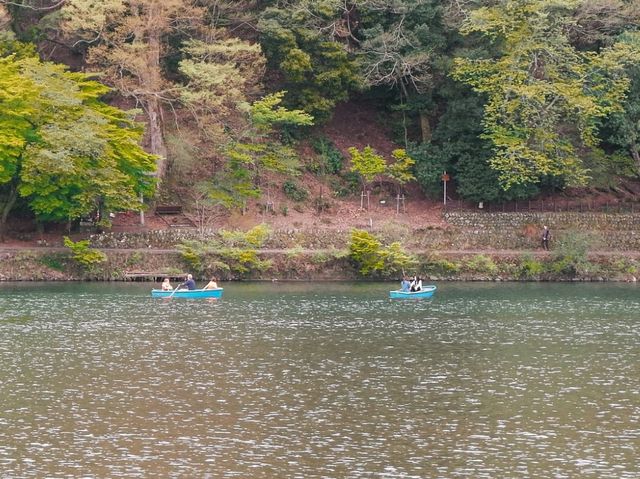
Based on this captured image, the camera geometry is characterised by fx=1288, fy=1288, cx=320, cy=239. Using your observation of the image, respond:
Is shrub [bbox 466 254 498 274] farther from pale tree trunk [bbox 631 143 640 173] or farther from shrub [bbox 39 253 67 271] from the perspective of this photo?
shrub [bbox 39 253 67 271]

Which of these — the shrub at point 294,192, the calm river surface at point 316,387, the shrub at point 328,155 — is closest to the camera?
the calm river surface at point 316,387

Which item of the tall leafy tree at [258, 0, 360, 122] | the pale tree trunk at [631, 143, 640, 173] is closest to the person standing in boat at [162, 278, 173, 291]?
the tall leafy tree at [258, 0, 360, 122]

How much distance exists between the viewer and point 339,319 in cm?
5341

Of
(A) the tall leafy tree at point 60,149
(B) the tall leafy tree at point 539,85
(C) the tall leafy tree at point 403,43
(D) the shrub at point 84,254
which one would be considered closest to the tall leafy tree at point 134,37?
(A) the tall leafy tree at point 60,149

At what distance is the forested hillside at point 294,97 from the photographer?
68188 millimetres

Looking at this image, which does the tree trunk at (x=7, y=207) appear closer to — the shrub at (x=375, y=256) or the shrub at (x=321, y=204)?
the shrub at (x=321, y=204)

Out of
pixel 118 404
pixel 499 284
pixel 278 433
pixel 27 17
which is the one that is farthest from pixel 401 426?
pixel 27 17

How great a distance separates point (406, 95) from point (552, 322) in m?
28.2

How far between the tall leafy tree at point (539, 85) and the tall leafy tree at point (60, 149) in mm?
19440

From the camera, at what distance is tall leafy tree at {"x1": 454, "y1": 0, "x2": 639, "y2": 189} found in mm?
70750

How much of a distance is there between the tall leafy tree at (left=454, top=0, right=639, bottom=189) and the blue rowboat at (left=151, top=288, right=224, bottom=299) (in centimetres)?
1895

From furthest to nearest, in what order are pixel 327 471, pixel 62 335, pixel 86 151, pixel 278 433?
pixel 86 151, pixel 62 335, pixel 278 433, pixel 327 471

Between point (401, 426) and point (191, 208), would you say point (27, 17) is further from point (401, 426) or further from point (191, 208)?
point (401, 426)

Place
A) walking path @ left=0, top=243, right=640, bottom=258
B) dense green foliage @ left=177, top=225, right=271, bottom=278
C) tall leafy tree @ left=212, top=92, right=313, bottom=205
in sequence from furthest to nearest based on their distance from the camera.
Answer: tall leafy tree @ left=212, top=92, right=313, bottom=205 → dense green foliage @ left=177, top=225, right=271, bottom=278 → walking path @ left=0, top=243, right=640, bottom=258
